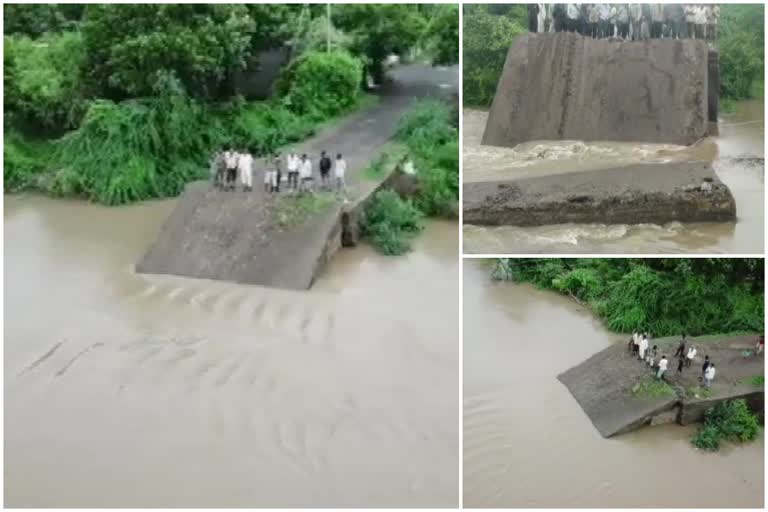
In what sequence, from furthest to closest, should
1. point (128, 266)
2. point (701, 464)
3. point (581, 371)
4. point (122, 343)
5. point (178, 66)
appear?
point (178, 66) → point (128, 266) → point (122, 343) → point (581, 371) → point (701, 464)

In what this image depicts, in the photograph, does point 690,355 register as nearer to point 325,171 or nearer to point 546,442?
point 546,442

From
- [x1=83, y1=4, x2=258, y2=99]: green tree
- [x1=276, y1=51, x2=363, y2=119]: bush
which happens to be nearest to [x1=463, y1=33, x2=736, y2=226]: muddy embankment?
[x1=83, y1=4, x2=258, y2=99]: green tree

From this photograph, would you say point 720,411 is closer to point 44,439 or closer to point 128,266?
point 44,439

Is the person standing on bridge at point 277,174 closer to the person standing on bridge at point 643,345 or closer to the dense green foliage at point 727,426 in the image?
the person standing on bridge at point 643,345

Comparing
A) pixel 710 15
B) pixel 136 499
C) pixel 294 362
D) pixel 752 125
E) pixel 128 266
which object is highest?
pixel 710 15

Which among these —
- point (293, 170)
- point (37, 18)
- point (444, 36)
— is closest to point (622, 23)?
point (293, 170)

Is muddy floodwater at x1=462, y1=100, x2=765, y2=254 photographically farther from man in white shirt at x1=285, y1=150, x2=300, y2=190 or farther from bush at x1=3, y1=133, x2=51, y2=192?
bush at x1=3, y1=133, x2=51, y2=192

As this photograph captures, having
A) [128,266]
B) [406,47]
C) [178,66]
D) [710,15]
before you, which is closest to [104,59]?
[178,66]
